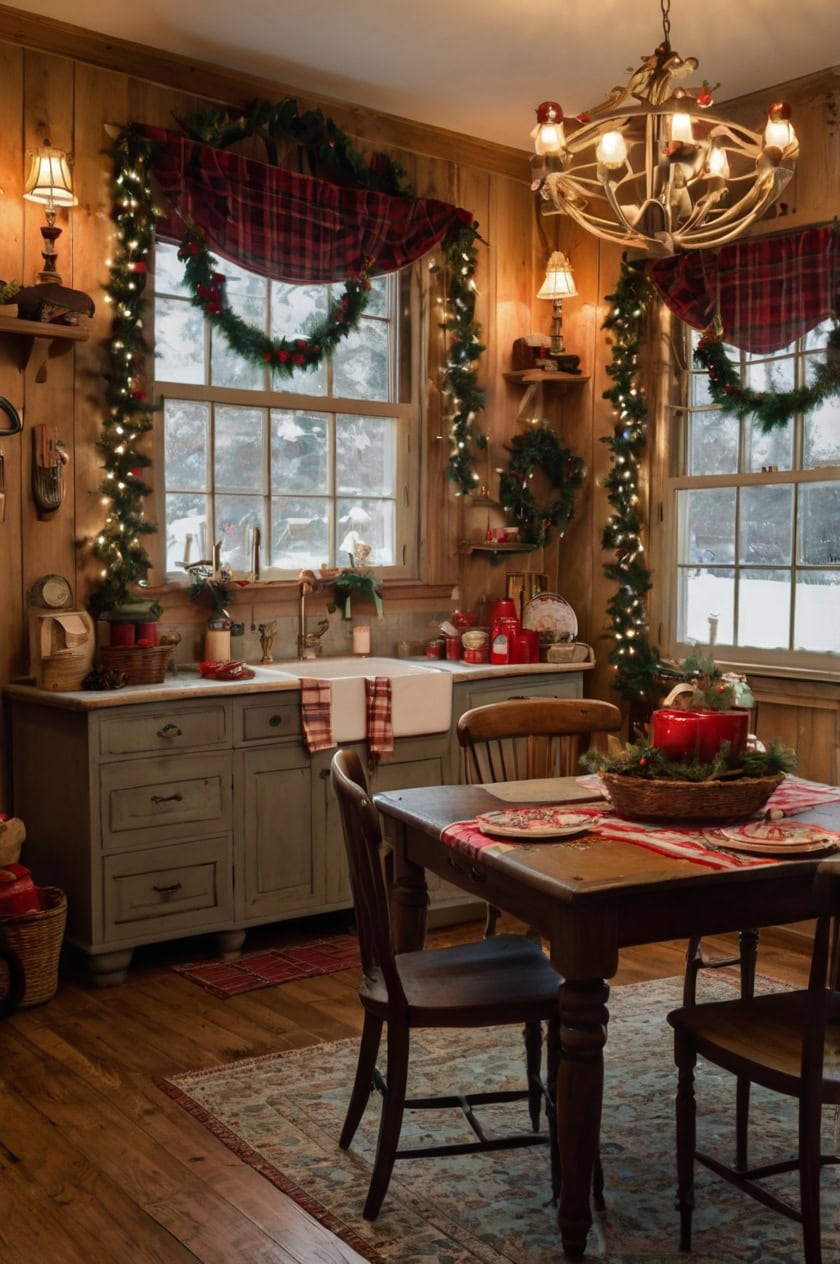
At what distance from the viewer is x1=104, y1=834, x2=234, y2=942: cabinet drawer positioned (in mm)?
3967

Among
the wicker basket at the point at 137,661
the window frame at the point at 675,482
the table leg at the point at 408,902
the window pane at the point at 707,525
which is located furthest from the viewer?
the window pane at the point at 707,525

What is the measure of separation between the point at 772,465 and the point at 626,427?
2.23ft

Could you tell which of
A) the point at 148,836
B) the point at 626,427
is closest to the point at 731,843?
the point at 148,836

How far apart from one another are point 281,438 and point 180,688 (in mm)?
1268

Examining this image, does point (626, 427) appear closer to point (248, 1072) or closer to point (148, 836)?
point (148, 836)

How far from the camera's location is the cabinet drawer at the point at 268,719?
420cm

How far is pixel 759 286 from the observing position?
4633mm

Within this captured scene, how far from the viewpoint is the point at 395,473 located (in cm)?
521

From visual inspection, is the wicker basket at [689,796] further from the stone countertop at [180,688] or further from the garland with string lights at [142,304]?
the garland with string lights at [142,304]

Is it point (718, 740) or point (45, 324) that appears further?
point (45, 324)

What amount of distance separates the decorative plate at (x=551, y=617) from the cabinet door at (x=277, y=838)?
133cm

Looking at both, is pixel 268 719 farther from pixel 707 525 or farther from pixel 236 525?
pixel 707 525

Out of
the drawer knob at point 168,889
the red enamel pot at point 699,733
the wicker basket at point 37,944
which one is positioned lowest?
the wicker basket at point 37,944

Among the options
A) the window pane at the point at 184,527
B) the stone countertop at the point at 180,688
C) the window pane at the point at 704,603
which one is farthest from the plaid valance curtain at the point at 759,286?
the window pane at the point at 184,527
